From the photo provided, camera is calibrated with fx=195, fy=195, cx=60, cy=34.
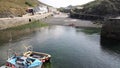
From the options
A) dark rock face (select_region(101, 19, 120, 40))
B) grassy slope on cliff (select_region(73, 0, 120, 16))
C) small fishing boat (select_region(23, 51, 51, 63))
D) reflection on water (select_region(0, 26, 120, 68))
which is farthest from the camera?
grassy slope on cliff (select_region(73, 0, 120, 16))

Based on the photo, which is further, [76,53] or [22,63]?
[76,53]

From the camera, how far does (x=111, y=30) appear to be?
7156 cm

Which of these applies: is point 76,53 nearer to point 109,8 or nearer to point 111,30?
point 111,30

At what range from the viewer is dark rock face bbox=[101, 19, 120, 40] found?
6971 cm

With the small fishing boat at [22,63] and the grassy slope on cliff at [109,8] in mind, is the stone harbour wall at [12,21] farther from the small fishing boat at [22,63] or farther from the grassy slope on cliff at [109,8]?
the small fishing boat at [22,63]

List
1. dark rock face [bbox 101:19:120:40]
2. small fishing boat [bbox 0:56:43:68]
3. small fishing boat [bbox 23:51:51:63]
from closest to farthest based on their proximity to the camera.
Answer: small fishing boat [bbox 0:56:43:68]
small fishing boat [bbox 23:51:51:63]
dark rock face [bbox 101:19:120:40]

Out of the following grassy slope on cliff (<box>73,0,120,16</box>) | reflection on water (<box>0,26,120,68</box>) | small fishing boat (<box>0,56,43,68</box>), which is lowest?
reflection on water (<box>0,26,120,68</box>)

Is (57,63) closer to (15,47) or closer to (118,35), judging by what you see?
(15,47)

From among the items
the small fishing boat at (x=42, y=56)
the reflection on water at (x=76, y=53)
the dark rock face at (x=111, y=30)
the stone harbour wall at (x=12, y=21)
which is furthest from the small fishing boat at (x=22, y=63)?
the stone harbour wall at (x=12, y=21)

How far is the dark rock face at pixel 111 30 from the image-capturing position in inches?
2744

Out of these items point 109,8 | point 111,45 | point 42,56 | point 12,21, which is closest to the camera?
point 42,56

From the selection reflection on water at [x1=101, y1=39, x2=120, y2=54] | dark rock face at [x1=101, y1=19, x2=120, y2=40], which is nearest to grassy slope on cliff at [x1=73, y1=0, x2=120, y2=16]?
dark rock face at [x1=101, y1=19, x2=120, y2=40]

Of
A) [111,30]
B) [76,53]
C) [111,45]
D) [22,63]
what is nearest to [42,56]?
[22,63]

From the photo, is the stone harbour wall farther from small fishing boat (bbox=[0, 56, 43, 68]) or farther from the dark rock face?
small fishing boat (bbox=[0, 56, 43, 68])
